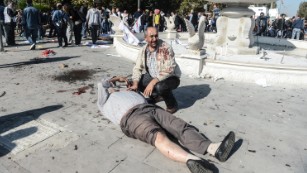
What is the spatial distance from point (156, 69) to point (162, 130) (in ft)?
4.75

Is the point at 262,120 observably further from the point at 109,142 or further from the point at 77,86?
the point at 77,86

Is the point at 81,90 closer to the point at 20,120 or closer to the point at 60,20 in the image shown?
the point at 20,120

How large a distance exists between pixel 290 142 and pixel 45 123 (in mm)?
3698

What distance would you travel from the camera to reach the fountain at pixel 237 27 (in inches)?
382

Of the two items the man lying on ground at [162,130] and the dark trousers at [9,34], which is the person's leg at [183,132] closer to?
the man lying on ground at [162,130]

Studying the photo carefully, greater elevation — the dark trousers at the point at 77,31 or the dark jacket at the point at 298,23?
the dark jacket at the point at 298,23

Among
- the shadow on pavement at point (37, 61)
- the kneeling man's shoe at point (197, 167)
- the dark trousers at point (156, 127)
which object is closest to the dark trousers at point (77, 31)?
the shadow on pavement at point (37, 61)

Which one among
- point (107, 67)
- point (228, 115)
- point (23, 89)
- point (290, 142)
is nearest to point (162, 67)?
point (228, 115)

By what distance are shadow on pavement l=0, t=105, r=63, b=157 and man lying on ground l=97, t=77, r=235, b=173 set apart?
3.94 feet

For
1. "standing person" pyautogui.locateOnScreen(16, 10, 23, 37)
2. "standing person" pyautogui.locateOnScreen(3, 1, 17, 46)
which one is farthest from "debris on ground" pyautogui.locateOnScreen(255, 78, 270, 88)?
"standing person" pyautogui.locateOnScreen(16, 10, 23, 37)

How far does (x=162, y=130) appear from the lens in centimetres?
357

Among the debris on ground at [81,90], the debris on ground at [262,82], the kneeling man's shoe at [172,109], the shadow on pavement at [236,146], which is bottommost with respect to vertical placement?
the shadow on pavement at [236,146]

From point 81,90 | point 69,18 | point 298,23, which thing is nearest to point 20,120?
point 81,90

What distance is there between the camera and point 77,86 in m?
6.35
